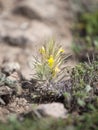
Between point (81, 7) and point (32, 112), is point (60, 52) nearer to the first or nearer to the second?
point (32, 112)

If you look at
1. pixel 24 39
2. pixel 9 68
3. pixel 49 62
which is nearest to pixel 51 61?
pixel 49 62

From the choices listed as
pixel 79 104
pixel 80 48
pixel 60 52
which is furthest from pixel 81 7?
pixel 79 104

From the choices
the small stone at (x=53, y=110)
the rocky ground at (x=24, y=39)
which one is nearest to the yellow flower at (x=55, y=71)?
the rocky ground at (x=24, y=39)

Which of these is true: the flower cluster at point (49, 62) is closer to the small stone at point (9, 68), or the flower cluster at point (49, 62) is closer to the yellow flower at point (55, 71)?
the yellow flower at point (55, 71)

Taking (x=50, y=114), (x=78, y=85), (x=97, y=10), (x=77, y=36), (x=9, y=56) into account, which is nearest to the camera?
(x=50, y=114)

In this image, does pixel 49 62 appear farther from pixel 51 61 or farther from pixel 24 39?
pixel 24 39

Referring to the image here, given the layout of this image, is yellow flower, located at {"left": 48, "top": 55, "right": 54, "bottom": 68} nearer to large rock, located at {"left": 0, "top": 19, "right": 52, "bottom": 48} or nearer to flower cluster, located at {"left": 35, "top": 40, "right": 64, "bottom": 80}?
flower cluster, located at {"left": 35, "top": 40, "right": 64, "bottom": 80}
